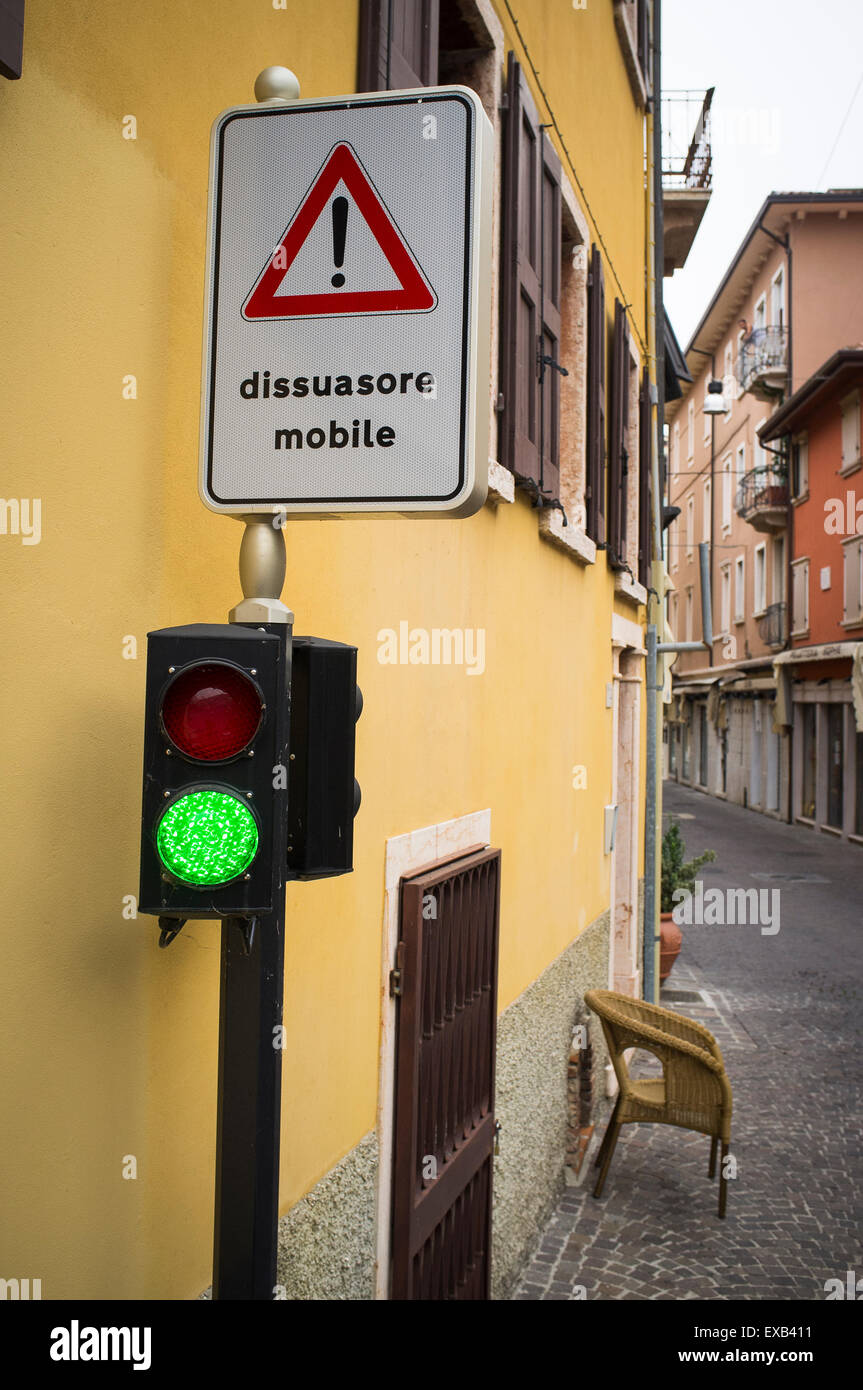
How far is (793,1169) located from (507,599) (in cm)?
423

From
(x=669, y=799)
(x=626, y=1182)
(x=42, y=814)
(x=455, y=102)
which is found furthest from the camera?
(x=669, y=799)

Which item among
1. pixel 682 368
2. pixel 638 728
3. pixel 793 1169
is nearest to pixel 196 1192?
pixel 793 1169

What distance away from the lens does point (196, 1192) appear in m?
2.43

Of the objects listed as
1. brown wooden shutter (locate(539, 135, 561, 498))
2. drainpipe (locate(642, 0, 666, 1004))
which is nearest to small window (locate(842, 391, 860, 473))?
drainpipe (locate(642, 0, 666, 1004))

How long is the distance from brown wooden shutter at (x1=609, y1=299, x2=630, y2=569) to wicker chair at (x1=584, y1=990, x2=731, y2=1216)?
132 inches

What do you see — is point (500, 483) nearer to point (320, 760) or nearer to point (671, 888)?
point (320, 760)

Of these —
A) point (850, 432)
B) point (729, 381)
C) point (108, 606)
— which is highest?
point (729, 381)

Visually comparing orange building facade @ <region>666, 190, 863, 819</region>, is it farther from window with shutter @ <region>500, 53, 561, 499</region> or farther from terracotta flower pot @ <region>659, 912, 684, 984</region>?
window with shutter @ <region>500, 53, 561, 499</region>

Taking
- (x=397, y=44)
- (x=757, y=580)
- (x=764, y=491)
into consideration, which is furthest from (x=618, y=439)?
(x=757, y=580)

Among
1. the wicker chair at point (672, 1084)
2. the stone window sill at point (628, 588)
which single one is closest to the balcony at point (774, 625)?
the stone window sill at point (628, 588)

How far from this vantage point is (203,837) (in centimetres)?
168

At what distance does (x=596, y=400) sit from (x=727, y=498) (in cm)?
3088
